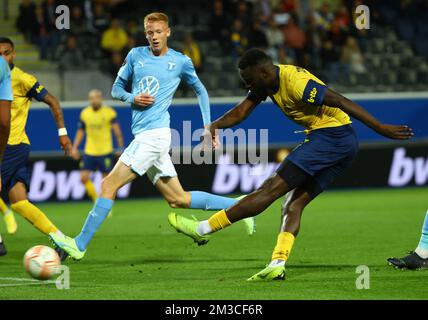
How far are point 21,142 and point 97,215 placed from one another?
1772 mm

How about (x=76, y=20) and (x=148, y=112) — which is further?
(x=76, y=20)

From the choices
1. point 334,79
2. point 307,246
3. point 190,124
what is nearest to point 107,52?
point 190,124

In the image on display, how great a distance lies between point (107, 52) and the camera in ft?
67.8

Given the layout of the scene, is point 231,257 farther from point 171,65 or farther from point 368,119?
point 368,119

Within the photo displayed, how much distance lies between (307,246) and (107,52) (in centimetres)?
1055

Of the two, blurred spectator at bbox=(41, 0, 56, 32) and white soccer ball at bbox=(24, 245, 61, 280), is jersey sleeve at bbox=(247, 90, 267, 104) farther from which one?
blurred spectator at bbox=(41, 0, 56, 32)

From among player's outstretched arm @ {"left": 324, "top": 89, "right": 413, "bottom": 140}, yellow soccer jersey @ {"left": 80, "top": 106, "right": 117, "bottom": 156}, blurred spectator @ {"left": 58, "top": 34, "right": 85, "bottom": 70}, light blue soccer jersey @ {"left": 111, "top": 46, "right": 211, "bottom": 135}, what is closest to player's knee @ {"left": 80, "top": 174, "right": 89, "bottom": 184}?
yellow soccer jersey @ {"left": 80, "top": 106, "right": 117, "bottom": 156}

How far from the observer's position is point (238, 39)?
21797 mm

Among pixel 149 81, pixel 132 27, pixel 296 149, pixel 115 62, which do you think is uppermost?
pixel 132 27

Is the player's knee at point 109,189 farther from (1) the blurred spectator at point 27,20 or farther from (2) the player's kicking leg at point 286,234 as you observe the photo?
(1) the blurred spectator at point 27,20

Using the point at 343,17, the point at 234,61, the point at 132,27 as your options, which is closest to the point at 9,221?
the point at 132,27

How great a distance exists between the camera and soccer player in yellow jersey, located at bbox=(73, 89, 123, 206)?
17312mm

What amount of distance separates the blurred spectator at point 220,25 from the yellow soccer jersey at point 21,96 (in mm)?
11735

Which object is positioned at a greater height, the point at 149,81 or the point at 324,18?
the point at 324,18
